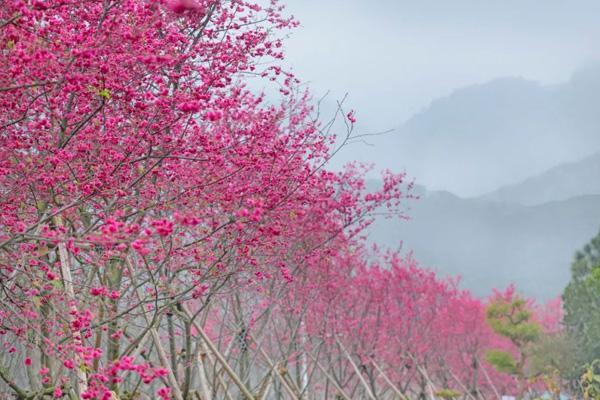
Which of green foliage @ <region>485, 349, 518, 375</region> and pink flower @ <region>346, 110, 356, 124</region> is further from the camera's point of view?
green foliage @ <region>485, 349, 518, 375</region>

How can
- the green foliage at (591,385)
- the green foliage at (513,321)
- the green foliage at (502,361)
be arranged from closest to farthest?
1. the green foliage at (591,385)
2. the green foliage at (502,361)
3. the green foliage at (513,321)

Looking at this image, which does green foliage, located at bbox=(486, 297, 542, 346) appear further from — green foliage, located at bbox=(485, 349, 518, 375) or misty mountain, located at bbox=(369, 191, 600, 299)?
misty mountain, located at bbox=(369, 191, 600, 299)

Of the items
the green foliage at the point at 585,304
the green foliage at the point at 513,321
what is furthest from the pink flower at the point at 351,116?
the green foliage at the point at 513,321

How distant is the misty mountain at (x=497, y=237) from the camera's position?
166375mm

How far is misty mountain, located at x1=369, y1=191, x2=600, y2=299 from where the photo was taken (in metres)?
166

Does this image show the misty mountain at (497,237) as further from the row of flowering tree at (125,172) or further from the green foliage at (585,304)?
the row of flowering tree at (125,172)

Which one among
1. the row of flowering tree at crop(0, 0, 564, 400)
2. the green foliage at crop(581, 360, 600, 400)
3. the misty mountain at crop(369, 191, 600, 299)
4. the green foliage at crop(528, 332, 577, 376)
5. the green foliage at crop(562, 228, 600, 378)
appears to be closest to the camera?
the row of flowering tree at crop(0, 0, 564, 400)

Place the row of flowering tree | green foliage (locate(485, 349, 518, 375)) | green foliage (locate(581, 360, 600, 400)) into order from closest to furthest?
the row of flowering tree, green foliage (locate(581, 360, 600, 400)), green foliage (locate(485, 349, 518, 375))

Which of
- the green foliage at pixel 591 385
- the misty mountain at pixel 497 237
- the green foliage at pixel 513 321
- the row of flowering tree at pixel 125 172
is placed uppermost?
the misty mountain at pixel 497 237

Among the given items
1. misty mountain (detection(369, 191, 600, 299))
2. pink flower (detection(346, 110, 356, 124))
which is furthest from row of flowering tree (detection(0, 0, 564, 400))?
misty mountain (detection(369, 191, 600, 299))

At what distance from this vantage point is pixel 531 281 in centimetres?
16550

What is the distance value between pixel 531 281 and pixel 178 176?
553ft

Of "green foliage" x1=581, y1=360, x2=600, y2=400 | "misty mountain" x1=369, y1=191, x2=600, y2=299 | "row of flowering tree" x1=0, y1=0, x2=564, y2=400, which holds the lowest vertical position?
"green foliage" x1=581, y1=360, x2=600, y2=400

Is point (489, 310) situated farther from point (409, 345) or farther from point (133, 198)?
point (133, 198)
